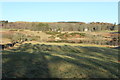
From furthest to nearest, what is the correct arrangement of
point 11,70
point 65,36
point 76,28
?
point 76,28, point 65,36, point 11,70

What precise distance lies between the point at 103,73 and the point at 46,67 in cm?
360

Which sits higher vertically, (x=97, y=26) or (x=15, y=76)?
(x=97, y=26)

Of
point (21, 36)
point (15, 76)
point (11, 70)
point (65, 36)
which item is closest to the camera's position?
point (15, 76)

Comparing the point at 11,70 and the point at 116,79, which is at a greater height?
the point at 11,70

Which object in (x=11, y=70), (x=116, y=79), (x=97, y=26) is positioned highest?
(x=97, y=26)

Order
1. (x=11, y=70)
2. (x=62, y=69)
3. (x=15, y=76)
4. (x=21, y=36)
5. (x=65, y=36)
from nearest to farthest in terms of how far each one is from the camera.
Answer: (x=15, y=76) → (x=11, y=70) → (x=62, y=69) → (x=21, y=36) → (x=65, y=36)

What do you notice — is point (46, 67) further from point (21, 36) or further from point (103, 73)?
point (21, 36)

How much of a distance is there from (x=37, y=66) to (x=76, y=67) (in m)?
2.51

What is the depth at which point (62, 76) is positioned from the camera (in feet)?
32.0

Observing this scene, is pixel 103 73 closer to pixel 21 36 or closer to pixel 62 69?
pixel 62 69

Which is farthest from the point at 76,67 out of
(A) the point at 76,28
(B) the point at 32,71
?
(A) the point at 76,28

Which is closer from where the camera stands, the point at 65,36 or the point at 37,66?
the point at 37,66

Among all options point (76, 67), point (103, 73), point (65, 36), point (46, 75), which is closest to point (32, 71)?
point (46, 75)

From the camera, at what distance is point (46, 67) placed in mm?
10945
